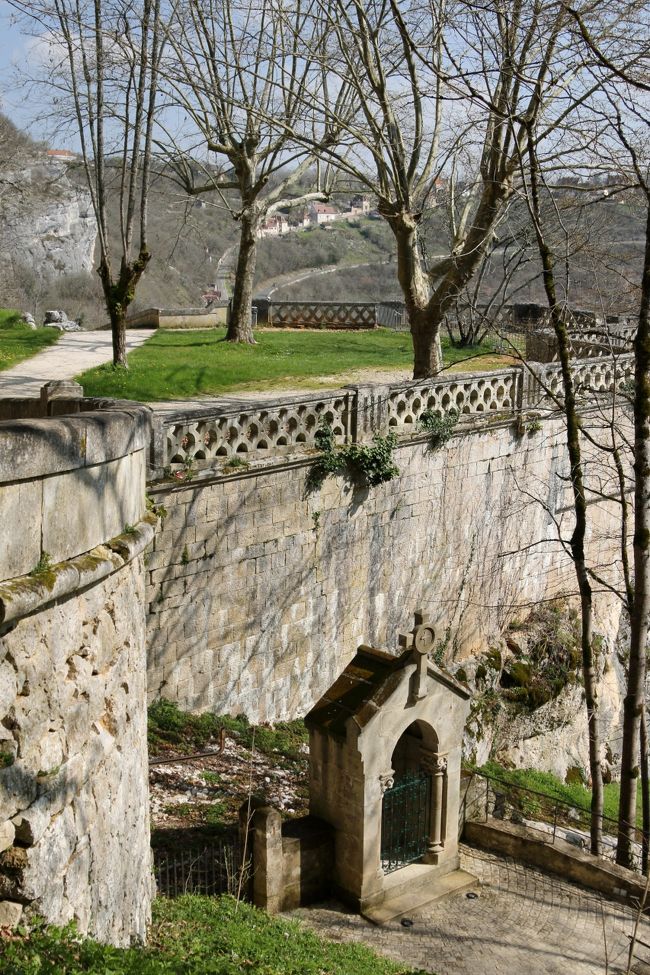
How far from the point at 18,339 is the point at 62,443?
20.2 m

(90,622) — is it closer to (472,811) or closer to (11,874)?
(11,874)

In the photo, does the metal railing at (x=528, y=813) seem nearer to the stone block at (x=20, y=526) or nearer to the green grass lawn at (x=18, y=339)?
the stone block at (x=20, y=526)

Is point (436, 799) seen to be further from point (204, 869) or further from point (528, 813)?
point (528, 813)

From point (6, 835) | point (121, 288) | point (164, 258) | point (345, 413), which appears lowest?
point (6, 835)

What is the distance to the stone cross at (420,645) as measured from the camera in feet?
28.9

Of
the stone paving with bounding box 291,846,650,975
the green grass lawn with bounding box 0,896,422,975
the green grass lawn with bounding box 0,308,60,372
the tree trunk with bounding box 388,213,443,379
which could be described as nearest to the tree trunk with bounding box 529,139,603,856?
the stone paving with bounding box 291,846,650,975

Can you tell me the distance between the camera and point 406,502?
13.6 metres

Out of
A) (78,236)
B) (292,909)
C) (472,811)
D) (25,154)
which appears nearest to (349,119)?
(472,811)

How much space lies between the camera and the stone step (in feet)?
29.2

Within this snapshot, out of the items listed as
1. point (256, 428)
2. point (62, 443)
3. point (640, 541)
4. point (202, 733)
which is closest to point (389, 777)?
point (202, 733)

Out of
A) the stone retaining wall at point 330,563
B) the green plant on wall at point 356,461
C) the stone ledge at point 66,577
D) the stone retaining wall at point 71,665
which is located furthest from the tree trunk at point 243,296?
the stone ledge at point 66,577

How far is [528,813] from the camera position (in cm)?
1274

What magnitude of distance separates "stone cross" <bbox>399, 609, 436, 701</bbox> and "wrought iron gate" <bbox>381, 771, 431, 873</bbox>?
1.09 m

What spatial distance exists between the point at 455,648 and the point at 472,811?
15.9ft
